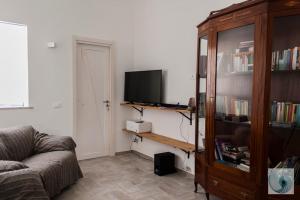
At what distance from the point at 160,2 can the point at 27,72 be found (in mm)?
2501

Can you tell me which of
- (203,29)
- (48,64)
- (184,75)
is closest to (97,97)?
(48,64)

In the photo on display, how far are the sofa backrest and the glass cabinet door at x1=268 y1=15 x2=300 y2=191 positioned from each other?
2843mm

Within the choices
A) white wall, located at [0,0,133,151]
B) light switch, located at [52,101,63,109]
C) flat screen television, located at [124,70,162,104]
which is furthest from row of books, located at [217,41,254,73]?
light switch, located at [52,101,63,109]

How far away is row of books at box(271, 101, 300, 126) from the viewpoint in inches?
84.8

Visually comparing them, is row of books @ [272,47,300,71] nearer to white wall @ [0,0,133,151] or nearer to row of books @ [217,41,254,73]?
row of books @ [217,41,254,73]

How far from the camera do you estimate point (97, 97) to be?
465 cm

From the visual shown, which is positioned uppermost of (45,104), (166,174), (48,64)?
(48,64)

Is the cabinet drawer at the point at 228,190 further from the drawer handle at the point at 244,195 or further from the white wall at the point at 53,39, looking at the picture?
the white wall at the point at 53,39

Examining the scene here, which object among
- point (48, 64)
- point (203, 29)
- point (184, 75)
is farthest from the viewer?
point (48, 64)

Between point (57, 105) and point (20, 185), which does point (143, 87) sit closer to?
point (57, 105)

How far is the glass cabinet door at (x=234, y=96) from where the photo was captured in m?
2.33

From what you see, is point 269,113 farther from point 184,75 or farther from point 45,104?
point 45,104

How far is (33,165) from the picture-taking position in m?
2.81

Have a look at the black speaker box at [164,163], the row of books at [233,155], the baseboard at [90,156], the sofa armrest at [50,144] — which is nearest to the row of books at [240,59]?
the row of books at [233,155]
